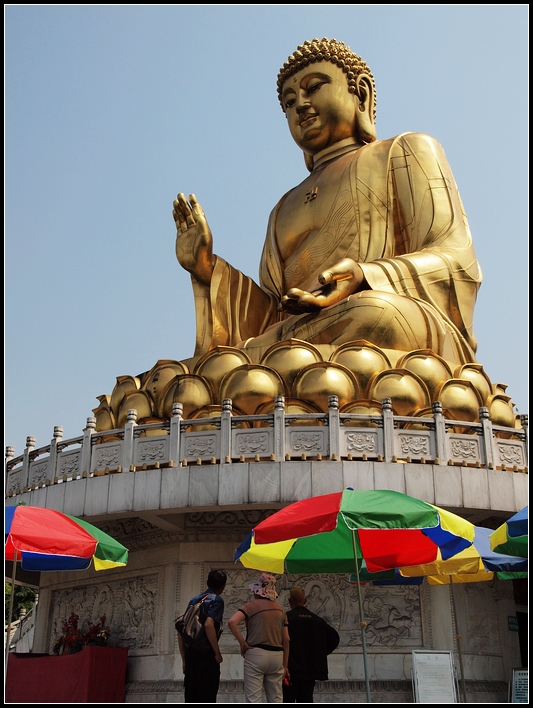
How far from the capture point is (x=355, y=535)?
18.8 feet

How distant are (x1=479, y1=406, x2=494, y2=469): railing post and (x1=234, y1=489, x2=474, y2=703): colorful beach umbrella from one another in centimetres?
263

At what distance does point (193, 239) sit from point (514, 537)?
7057 mm

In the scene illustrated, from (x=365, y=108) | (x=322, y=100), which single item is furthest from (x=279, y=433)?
(x=365, y=108)

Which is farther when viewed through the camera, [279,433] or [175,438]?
[175,438]

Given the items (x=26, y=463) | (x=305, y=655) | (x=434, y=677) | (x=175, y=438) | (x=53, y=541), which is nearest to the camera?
(x=305, y=655)

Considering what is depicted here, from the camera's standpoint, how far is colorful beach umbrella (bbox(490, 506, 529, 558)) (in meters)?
5.41

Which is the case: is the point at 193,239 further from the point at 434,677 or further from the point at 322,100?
the point at 434,677

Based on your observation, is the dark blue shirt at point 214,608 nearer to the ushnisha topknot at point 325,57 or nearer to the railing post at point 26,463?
the railing post at point 26,463

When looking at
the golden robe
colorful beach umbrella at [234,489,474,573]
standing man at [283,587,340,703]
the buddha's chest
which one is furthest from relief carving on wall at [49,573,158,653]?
the buddha's chest

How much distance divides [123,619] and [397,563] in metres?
3.83

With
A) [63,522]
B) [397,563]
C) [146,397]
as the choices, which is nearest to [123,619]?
[146,397]

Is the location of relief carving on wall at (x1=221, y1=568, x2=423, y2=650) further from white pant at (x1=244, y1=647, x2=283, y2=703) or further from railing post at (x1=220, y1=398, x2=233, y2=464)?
white pant at (x1=244, y1=647, x2=283, y2=703)

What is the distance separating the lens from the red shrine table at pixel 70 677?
25.7ft

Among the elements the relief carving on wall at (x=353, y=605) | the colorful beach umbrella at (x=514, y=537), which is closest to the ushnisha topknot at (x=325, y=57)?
the relief carving on wall at (x=353, y=605)
